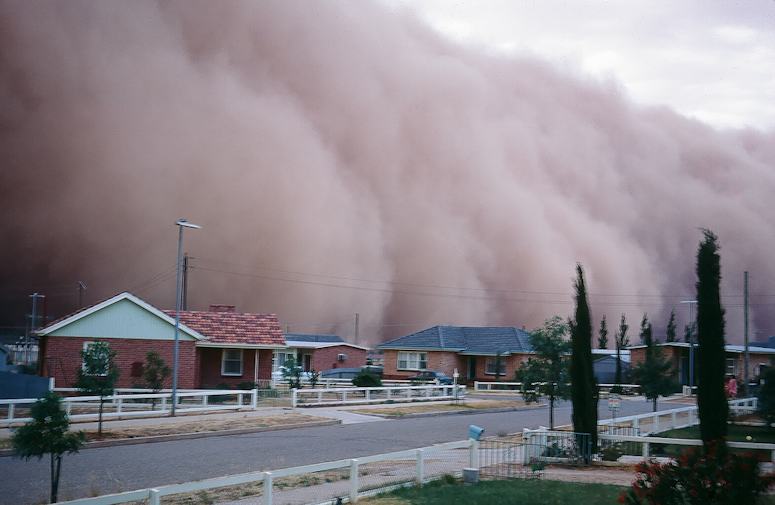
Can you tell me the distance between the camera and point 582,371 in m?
16.3

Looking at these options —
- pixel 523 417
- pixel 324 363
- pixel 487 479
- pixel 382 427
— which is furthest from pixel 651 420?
pixel 324 363

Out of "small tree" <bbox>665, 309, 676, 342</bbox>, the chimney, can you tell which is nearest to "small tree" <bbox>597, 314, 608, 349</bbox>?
"small tree" <bbox>665, 309, 676, 342</bbox>

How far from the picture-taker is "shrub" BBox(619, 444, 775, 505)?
7.10 meters

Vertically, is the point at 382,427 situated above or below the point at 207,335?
below

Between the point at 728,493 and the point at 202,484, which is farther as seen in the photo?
the point at 202,484

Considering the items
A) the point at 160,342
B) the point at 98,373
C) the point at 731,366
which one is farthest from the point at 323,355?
the point at 98,373

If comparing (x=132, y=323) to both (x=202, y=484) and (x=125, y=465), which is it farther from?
(x=202, y=484)

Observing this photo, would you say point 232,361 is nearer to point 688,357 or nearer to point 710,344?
point 710,344

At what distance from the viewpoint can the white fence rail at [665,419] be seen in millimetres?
19641

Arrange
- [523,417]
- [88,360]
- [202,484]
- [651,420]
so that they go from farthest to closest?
[523,417], [651,420], [88,360], [202,484]

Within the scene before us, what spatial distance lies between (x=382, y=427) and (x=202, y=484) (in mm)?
13452

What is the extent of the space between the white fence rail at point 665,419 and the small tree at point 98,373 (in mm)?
11959

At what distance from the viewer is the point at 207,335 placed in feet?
100

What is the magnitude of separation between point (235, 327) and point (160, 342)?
3587 millimetres
